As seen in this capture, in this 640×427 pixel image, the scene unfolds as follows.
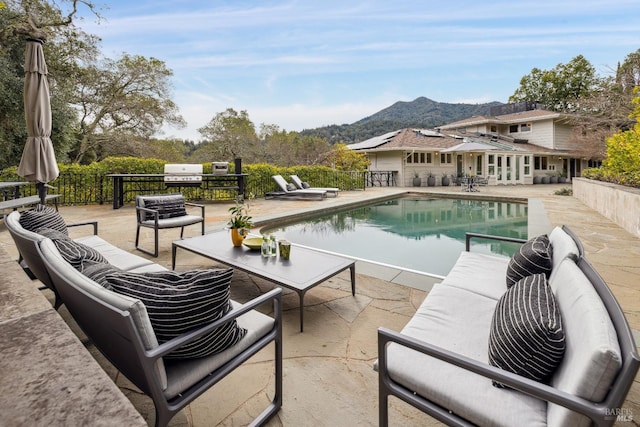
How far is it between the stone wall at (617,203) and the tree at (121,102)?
17370 millimetres

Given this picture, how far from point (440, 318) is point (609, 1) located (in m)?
13.0

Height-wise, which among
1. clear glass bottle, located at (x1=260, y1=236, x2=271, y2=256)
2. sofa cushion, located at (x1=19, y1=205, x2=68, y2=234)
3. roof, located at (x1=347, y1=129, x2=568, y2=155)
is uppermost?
roof, located at (x1=347, y1=129, x2=568, y2=155)

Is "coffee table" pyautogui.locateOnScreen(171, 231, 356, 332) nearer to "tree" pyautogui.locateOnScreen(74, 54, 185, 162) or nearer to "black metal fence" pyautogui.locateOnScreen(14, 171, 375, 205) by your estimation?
"black metal fence" pyautogui.locateOnScreen(14, 171, 375, 205)

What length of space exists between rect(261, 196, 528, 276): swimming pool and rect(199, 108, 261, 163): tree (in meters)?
15.6

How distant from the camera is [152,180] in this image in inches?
374

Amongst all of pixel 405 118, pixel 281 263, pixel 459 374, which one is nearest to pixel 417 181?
pixel 281 263

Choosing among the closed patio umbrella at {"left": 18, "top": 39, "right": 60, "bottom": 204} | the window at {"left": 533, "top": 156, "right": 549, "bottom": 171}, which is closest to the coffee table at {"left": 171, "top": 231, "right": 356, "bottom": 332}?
the closed patio umbrella at {"left": 18, "top": 39, "right": 60, "bottom": 204}

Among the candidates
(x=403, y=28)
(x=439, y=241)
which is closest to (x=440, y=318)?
(x=439, y=241)

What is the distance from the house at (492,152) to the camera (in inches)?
721

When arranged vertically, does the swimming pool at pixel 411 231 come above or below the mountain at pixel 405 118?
below

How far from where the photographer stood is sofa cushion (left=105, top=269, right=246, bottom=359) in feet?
3.88

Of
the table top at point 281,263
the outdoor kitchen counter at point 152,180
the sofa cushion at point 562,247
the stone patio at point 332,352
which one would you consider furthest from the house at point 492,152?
the table top at point 281,263

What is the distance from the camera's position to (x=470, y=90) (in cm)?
4378

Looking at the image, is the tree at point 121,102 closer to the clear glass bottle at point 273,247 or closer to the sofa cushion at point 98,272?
the clear glass bottle at point 273,247
